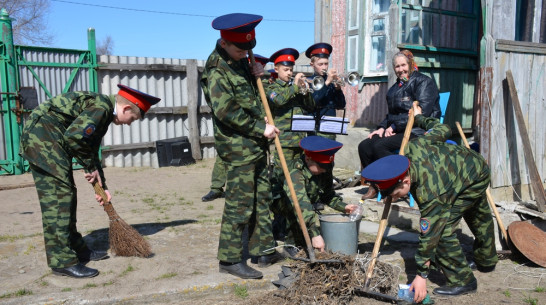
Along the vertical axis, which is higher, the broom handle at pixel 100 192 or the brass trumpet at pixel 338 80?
the brass trumpet at pixel 338 80

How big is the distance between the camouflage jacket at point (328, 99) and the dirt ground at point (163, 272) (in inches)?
67.3

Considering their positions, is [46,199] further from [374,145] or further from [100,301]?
[374,145]

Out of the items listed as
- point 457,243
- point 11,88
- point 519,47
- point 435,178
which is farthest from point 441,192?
point 11,88

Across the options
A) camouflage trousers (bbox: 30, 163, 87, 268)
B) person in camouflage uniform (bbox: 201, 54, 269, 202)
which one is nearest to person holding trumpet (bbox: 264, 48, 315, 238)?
camouflage trousers (bbox: 30, 163, 87, 268)

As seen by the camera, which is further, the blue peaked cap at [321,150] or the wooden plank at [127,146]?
the wooden plank at [127,146]

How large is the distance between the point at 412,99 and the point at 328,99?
1049mm

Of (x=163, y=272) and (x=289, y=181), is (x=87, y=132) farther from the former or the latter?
(x=289, y=181)

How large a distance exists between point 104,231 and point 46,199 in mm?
1694

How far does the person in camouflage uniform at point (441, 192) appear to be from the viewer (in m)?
3.68

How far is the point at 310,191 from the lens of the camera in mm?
4992

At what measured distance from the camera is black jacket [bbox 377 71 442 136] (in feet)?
19.9

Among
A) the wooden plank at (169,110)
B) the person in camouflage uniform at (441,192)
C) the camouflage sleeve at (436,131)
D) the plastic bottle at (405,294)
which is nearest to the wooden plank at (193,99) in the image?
the wooden plank at (169,110)

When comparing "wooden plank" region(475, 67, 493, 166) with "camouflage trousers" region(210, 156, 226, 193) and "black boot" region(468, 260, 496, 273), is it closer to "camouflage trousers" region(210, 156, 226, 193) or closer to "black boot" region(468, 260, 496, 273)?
"black boot" region(468, 260, 496, 273)

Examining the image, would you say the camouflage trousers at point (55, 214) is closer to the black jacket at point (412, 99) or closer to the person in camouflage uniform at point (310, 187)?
the person in camouflage uniform at point (310, 187)
